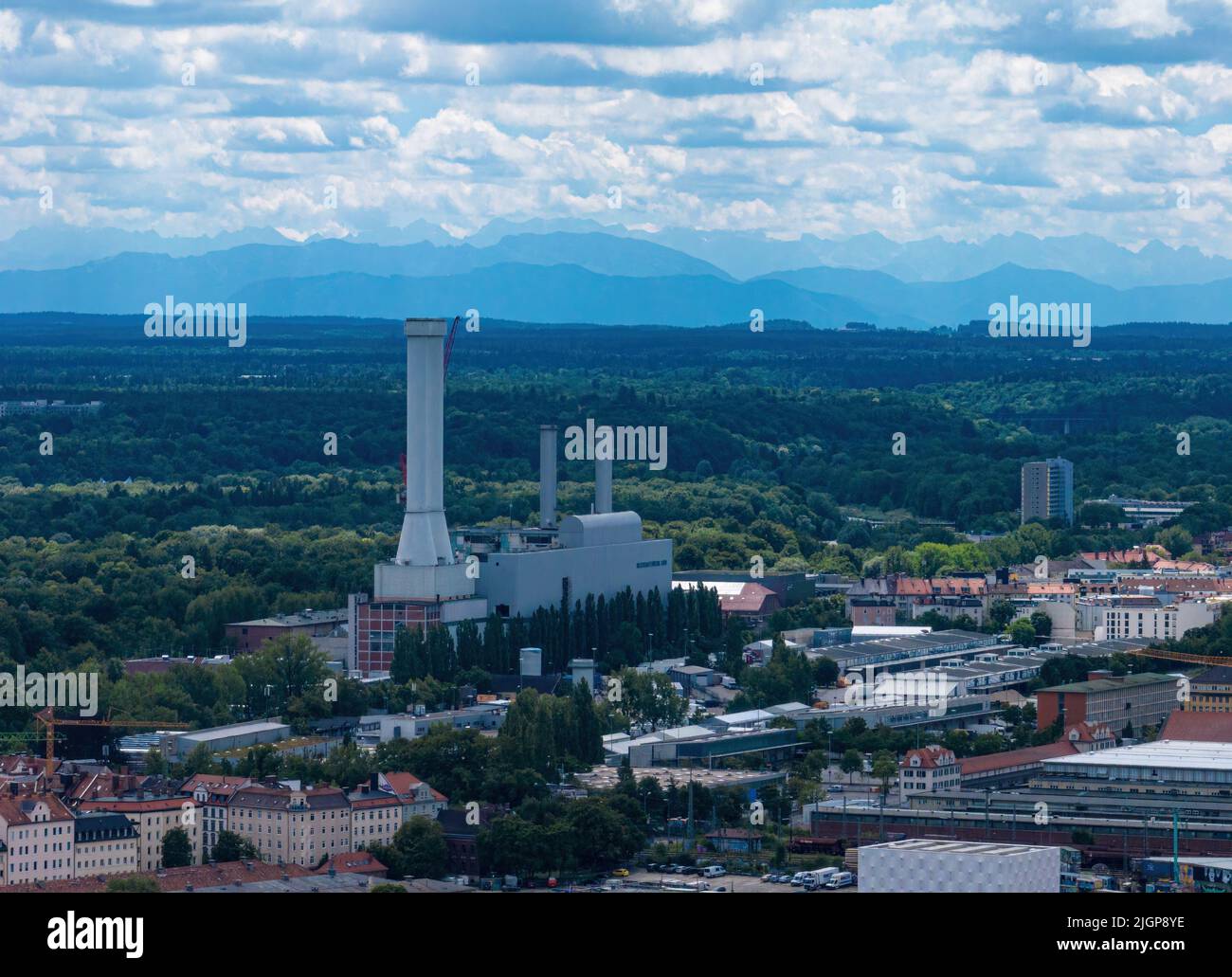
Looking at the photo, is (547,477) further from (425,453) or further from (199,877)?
(199,877)

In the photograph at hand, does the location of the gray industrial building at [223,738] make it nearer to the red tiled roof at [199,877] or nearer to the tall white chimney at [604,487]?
the red tiled roof at [199,877]

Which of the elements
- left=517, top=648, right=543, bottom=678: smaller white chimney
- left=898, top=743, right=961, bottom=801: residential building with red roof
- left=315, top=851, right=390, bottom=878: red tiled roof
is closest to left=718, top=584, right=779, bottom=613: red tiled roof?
left=517, top=648, right=543, bottom=678: smaller white chimney

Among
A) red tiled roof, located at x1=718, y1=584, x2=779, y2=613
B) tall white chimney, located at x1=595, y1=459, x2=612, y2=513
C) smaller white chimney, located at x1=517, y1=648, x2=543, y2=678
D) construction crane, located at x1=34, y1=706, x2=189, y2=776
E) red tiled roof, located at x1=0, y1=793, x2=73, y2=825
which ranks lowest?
red tiled roof, located at x1=0, y1=793, x2=73, y2=825

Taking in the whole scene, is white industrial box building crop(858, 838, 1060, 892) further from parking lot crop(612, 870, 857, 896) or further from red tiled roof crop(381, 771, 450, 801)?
red tiled roof crop(381, 771, 450, 801)

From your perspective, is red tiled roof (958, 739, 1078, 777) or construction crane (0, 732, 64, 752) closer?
red tiled roof (958, 739, 1078, 777)

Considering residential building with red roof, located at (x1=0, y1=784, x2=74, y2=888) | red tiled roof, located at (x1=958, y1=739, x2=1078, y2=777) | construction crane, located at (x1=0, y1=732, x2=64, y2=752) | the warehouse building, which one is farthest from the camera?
the warehouse building

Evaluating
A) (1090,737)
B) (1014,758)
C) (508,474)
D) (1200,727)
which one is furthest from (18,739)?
(508,474)
